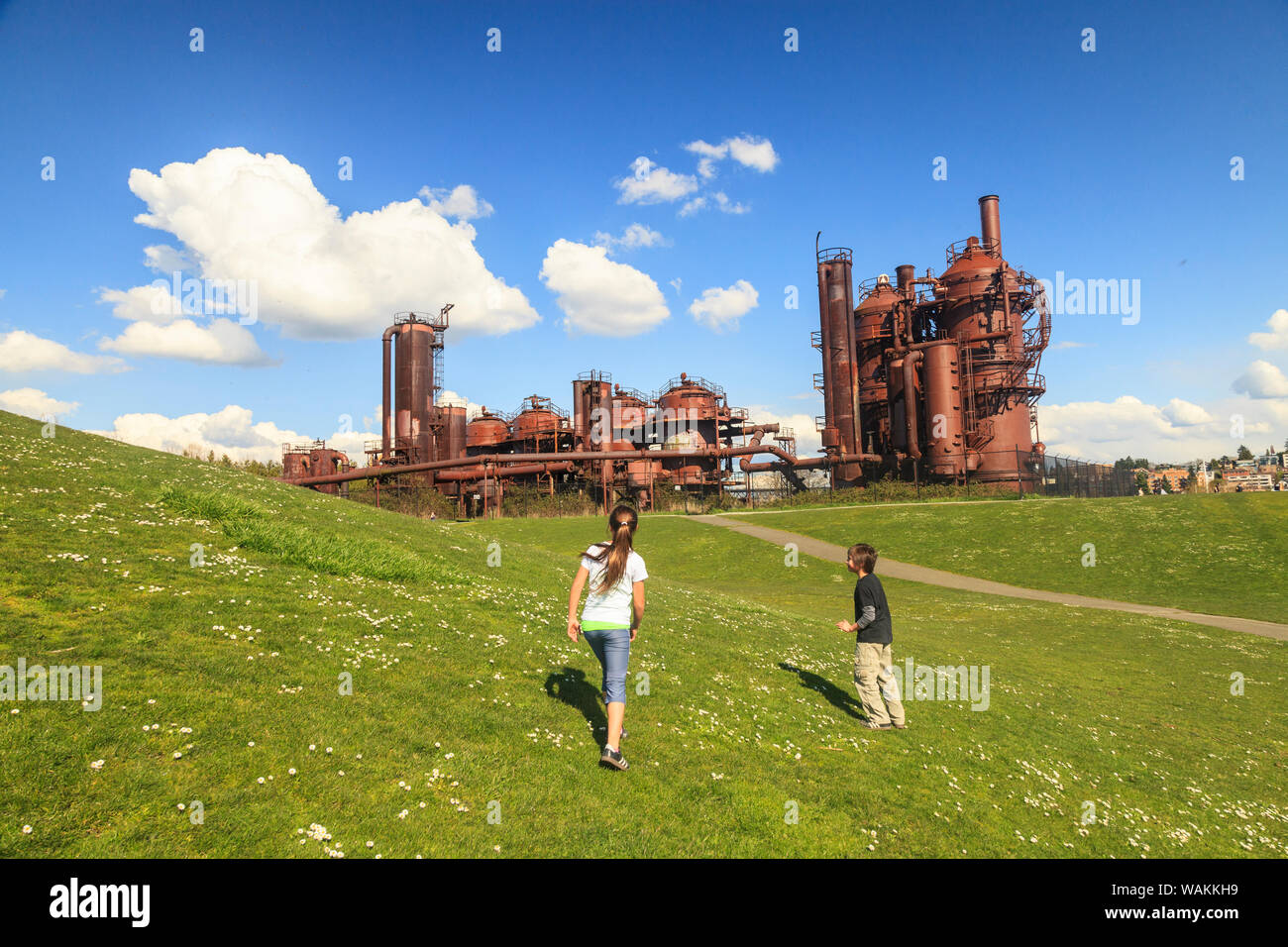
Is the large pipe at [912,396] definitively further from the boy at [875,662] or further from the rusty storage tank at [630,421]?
the boy at [875,662]

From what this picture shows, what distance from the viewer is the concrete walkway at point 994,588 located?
2183 cm

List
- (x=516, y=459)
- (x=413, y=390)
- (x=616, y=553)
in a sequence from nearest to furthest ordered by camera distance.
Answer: (x=616, y=553) → (x=516, y=459) → (x=413, y=390)

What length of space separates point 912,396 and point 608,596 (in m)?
57.6

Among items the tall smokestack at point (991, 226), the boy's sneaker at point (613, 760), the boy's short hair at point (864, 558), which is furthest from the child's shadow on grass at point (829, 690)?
the tall smokestack at point (991, 226)

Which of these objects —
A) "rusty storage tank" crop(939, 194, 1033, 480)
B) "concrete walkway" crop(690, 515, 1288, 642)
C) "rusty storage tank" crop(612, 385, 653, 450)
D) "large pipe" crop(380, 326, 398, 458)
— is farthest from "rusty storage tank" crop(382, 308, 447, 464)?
"rusty storage tank" crop(939, 194, 1033, 480)

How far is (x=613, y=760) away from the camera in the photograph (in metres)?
6.76

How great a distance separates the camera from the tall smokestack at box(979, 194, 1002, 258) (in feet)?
201

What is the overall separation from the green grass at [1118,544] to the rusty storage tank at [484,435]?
4119 cm

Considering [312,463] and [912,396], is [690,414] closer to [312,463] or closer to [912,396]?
[912,396]

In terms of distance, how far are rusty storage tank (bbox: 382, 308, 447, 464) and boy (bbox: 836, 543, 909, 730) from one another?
66779mm

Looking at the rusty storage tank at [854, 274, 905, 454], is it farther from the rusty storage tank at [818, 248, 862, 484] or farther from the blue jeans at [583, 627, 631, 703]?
the blue jeans at [583, 627, 631, 703]

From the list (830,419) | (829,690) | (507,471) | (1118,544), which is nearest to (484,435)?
(507,471)
